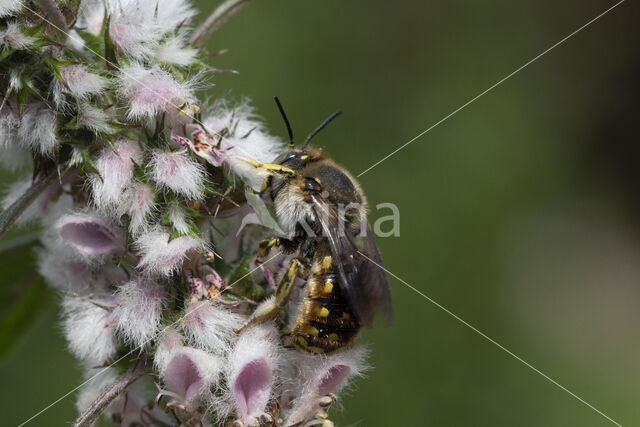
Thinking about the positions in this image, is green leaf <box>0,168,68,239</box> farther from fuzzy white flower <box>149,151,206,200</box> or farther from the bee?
the bee

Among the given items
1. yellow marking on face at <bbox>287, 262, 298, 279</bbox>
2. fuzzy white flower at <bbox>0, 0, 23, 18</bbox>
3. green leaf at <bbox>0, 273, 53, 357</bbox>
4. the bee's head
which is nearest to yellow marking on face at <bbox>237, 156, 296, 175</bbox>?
the bee's head

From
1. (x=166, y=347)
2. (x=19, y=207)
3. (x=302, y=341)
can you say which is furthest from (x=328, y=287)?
(x=19, y=207)

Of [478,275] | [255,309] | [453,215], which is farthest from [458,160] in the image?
[255,309]

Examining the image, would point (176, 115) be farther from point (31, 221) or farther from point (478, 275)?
point (478, 275)

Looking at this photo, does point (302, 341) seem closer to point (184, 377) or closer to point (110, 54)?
point (184, 377)

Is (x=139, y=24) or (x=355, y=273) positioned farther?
(x=355, y=273)
